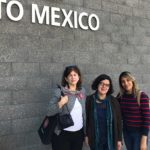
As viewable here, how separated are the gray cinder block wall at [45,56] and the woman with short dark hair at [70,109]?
0.58m

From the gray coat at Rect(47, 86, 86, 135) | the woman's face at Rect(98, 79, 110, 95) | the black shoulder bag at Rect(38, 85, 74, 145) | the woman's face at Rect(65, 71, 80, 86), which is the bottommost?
the black shoulder bag at Rect(38, 85, 74, 145)

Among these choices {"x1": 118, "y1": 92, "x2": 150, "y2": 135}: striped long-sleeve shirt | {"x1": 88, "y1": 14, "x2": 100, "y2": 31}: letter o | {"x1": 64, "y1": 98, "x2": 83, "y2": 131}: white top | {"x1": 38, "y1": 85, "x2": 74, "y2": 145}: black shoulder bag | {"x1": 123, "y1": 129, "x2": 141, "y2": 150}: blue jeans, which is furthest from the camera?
{"x1": 88, "y1": 14, "x2": 100, "y2": 31}: letter o

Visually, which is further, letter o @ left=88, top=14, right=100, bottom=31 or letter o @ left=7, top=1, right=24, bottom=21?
letter o @ left=88, top=14, right=100, bottom=31

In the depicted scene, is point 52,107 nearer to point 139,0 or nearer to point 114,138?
point 114,138

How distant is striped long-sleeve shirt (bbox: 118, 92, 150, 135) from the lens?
372 centimetres

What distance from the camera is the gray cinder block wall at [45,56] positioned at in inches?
152

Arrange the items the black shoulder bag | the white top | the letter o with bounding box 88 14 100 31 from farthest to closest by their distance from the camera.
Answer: the letter o with bounding box 88 14 100 31
the white top
the black shoulder bag

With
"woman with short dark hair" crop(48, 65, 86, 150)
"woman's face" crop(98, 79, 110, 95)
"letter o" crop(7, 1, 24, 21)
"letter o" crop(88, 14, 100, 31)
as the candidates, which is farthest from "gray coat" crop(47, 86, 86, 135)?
"letter o" crop(88, 14, 100, 31)

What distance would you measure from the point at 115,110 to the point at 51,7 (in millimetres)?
1598

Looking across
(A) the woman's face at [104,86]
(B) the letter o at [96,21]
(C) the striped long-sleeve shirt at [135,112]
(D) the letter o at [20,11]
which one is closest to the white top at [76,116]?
(A) the woman's face at [104,86]

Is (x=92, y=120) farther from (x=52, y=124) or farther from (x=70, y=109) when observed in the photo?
(x=52, y=124)

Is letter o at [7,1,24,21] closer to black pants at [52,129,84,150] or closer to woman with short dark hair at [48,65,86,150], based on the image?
woman with short dark hair at [48,65,86,150]

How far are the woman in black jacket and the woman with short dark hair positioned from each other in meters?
0.09

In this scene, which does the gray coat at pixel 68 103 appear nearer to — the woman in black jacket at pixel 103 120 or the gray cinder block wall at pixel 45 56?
the woman in black jacket at pixel 103 120
